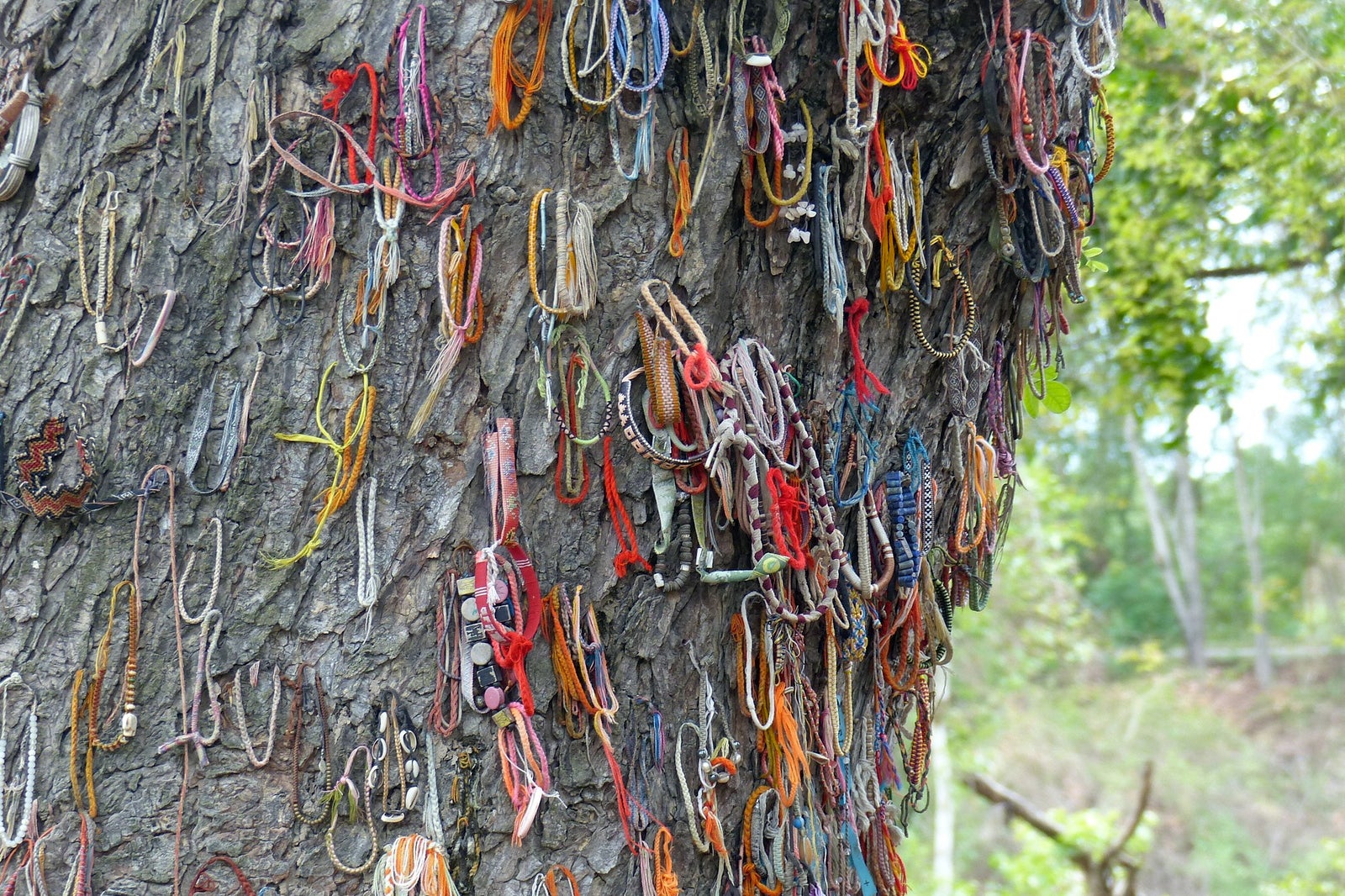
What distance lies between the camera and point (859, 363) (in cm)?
177

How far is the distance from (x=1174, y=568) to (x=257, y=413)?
25431 millimetres

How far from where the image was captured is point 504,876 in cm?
155

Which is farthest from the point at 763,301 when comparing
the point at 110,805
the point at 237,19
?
the point at 110,805

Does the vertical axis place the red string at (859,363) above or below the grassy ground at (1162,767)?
above

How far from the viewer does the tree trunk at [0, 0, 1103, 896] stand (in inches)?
59.1

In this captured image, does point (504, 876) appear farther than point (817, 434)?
No

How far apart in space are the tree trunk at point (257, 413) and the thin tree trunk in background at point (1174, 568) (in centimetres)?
2052

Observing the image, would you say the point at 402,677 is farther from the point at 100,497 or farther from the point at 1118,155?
the point at 1118,155

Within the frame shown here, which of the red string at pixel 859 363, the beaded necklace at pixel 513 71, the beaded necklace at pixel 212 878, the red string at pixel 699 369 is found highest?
the beaded necklace at pixel 513 71

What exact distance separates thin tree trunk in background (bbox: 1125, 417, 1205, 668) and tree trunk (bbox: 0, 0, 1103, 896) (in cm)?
2052

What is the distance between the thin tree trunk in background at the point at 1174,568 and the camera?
2117 cm

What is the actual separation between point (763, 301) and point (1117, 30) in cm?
82

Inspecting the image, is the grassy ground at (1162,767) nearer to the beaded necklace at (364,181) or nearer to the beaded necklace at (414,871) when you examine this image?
the beaded necklace at (414,871)

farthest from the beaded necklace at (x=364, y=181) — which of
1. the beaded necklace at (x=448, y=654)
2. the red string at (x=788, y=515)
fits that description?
the red string at (x=788, y=515)
